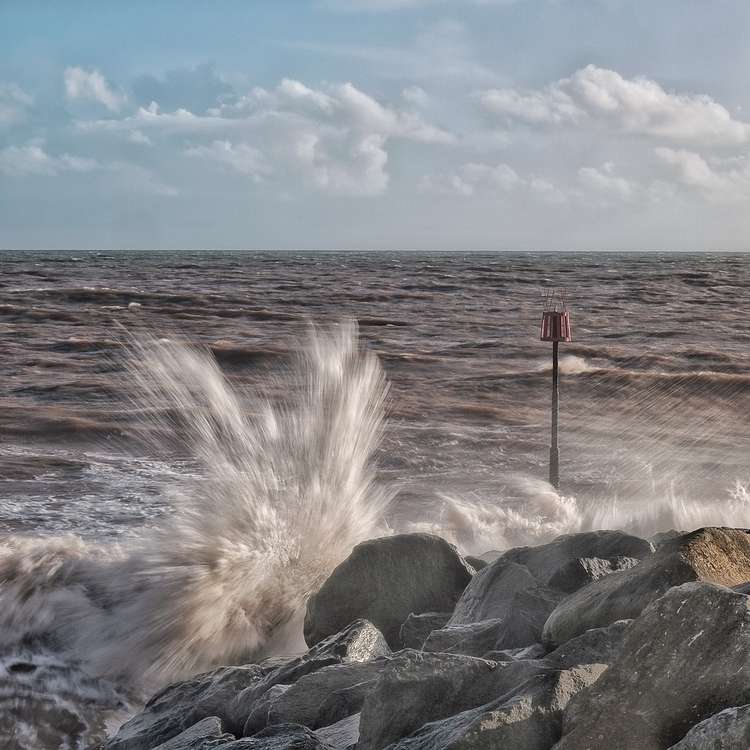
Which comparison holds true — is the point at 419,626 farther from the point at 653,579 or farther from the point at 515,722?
the point at 515,722

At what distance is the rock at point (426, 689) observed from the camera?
132 inches

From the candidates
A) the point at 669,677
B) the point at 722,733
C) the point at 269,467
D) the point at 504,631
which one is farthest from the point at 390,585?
the point at 269,467

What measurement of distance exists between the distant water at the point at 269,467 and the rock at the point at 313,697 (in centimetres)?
182

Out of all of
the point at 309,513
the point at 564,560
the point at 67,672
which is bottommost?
the point at 67,672

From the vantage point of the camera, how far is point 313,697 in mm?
3975

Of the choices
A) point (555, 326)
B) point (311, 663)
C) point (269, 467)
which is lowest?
point (269, 467)

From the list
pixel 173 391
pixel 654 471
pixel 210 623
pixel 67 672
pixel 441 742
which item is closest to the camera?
pixel 441 742

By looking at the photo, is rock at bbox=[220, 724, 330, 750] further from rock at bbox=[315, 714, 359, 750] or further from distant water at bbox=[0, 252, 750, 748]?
distant water at bbox=[0, 252, 750, 748]

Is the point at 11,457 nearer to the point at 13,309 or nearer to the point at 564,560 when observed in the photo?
the point at 564,560

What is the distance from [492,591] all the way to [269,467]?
5.19m

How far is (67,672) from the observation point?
5930mm

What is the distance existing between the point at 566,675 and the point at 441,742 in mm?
512

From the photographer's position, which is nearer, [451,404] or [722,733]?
[722,733]

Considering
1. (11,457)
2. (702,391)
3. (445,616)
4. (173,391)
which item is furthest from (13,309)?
(445,616)
